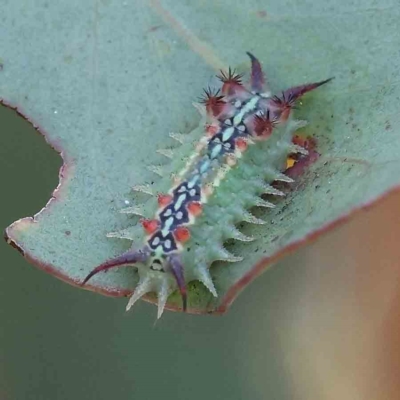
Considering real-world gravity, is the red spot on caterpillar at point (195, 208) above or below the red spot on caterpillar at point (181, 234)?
above

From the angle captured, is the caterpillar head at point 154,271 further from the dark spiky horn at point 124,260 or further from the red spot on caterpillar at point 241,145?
the red spot on caterpillar at point 241,145

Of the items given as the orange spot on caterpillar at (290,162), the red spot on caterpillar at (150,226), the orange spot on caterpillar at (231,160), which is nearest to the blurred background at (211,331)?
the orange spot on caterpillar at (290,162)

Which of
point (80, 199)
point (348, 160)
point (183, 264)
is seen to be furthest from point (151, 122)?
point (348, 160)

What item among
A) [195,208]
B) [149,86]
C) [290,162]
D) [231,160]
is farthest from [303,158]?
[149,86]

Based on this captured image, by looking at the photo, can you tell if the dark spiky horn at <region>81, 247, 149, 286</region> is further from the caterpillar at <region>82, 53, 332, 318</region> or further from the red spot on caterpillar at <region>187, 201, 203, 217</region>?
the red spot on caterpillar at <region>187, 201, 203, 217</region>

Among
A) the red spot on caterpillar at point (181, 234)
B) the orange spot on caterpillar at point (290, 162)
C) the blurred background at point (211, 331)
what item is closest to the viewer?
the red spot on caterpillar at point (181, 234)

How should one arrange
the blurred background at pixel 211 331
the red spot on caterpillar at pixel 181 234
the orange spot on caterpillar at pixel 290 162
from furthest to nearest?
the blurred background at pixel 211 331, the orange spot on caterpillar at pixel 290 162, the red spot on caterpillar at pixel 181 234

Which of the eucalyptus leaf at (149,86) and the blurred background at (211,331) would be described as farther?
the blurred background at (211,331)
